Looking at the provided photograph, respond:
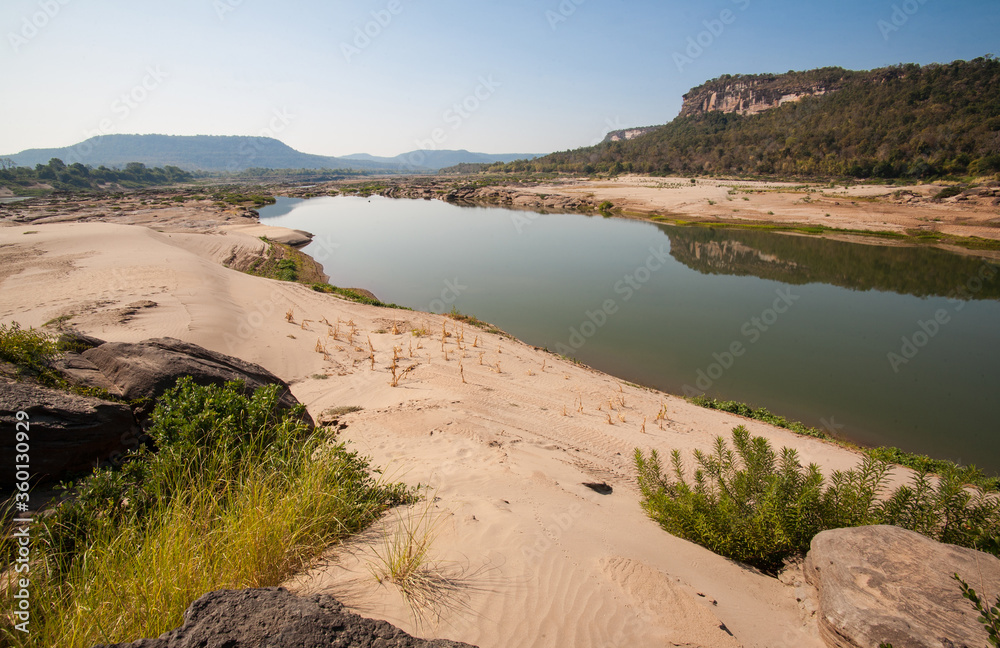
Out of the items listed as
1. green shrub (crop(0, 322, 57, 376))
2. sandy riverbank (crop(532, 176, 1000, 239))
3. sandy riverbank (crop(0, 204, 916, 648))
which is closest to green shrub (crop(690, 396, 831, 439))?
sandy riverbank (crop(0, 204, 916, 648))

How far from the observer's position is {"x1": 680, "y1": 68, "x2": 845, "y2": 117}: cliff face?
101 meters

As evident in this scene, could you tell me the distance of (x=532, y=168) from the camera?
415ft

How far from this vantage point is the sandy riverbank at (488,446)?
10.8 ft

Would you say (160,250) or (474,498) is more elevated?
(160,250)

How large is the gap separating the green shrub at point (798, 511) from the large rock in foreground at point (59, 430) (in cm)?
605

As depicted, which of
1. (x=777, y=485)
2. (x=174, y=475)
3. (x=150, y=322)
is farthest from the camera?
(x=150, y=322)

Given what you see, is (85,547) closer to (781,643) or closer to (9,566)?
(9,566)

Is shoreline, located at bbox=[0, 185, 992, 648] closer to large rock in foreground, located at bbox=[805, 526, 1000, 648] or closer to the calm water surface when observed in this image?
large rock in foreground, located at bbox=[805, 526, 1000, 648]

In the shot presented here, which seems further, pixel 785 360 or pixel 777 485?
pixel 785 360

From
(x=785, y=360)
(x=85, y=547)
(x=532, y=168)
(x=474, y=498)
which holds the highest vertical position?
(x=532, y=168)

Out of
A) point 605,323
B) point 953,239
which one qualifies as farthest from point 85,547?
point 953,239

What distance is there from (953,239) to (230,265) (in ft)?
161

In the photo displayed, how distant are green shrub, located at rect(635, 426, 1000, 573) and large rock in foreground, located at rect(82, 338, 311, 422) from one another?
5.57 metres

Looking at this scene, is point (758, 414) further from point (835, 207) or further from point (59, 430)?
point (835, 207)
